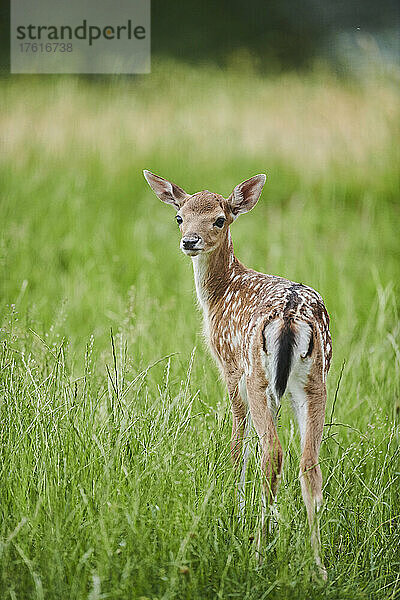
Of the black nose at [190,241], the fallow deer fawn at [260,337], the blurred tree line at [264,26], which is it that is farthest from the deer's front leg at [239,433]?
the blurred tree line at [264,26]

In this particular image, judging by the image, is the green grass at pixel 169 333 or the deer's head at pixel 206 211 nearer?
the green grass at pixel 169 333

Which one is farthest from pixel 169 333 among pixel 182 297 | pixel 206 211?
pixel 206 211

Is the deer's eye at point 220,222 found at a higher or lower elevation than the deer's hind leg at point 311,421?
higher

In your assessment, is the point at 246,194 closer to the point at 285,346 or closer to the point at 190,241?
the point at 190,241

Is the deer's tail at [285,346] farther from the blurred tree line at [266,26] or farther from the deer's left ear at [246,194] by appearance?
the blurred tree line at [266,26]

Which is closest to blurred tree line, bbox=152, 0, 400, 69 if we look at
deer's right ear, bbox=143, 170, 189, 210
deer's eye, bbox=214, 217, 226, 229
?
deer's right ear, bbox=143, 170, 189, 210

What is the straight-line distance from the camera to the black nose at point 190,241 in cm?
148

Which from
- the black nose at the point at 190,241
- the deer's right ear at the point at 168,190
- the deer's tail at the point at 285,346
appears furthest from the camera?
the deer's right ear at the point at 168,190

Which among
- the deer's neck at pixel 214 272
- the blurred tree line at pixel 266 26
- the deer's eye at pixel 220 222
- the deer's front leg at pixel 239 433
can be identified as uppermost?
the blurred tree line at pixel 266 26

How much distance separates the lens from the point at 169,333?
7.85ft

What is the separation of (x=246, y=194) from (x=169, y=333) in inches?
35.4

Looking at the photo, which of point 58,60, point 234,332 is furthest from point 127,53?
point 234,332

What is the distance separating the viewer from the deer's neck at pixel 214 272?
1.60 m

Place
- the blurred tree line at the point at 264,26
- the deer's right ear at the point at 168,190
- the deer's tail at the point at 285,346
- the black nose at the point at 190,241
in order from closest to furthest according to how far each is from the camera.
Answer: the deer's tail at the point at 285,346, the black nose at the point at 190,241, the deer's right ear at the point at 168,190, the blurred tree line at the point at 264,26
